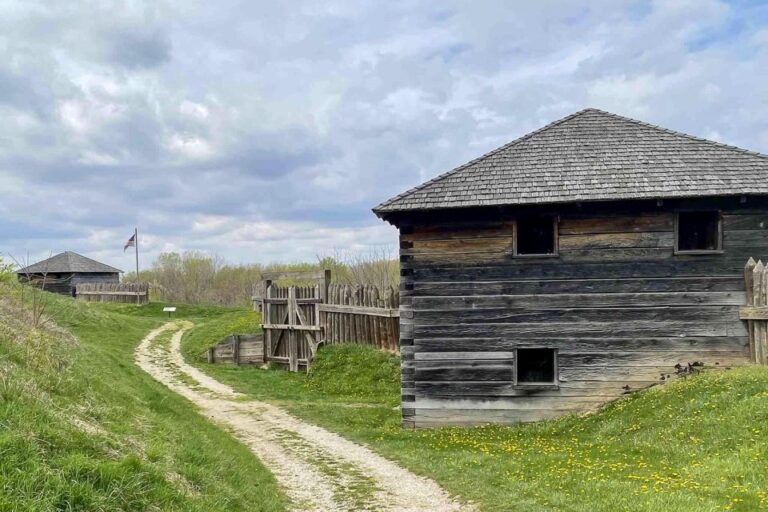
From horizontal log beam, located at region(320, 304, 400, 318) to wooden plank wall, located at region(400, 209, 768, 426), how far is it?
4139 millimetres

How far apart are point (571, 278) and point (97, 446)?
1016 cm

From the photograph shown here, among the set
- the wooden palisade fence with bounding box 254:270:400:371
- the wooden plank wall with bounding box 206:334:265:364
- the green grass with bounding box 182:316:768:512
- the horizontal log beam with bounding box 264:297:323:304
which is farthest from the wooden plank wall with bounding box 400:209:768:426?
the wooden plank wall with bounding box 206:334:265:364

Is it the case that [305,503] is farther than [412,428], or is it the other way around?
[412,428]

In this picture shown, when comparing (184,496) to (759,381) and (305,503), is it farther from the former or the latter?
(759,381)

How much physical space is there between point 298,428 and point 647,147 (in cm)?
1024

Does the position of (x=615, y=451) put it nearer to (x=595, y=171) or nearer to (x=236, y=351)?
(x=595, y=171)

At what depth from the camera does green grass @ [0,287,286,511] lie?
5.20m

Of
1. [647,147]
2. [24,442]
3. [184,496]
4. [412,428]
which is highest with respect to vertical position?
[647,147]

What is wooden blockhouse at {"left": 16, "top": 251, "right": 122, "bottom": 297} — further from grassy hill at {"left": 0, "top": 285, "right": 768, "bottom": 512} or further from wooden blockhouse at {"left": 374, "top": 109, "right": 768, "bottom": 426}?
wooden blockhouse at {"left": 374, "top": 109, "right": 768, "bottom": 426}

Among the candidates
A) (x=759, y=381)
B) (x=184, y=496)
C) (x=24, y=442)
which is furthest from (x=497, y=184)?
(x=24, y=442)

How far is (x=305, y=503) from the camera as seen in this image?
8523 mm

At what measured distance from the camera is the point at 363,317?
19625mm

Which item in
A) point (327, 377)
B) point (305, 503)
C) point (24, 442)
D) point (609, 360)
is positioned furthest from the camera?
point (327, 377)

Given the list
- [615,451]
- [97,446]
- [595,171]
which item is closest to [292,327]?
[595,171]
